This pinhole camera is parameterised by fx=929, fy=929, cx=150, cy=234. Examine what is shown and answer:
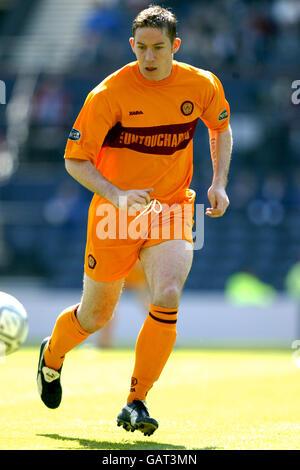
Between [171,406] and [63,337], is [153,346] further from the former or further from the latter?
[171,406]

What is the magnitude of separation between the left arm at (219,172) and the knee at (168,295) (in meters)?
0.53

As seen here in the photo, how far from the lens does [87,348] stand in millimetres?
13984

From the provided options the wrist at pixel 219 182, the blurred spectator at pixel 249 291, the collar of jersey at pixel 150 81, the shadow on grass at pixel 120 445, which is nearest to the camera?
the shadow on grass at pixel 120 445

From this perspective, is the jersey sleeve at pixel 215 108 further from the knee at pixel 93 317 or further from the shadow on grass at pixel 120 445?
the shadow on grass at pixel 120 445

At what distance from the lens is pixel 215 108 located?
5754mm

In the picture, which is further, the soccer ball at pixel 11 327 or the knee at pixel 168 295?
the soccer ball at pixel 11 327

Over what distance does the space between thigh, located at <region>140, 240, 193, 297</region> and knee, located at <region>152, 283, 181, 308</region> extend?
12 millimetres

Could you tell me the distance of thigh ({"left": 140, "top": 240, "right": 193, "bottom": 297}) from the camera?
5.32 meters

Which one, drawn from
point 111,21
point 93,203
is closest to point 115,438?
point 93,203

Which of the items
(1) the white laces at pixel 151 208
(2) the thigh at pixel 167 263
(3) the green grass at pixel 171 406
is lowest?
(3) the green grass at pixel 171 406

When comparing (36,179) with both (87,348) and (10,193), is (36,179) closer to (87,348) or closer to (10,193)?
(10,193)

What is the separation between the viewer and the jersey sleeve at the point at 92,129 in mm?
5309

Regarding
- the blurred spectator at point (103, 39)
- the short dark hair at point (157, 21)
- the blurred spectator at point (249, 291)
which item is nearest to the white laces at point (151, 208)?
the short dark hair at point (157, 21)

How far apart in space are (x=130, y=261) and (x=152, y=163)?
604 mm
